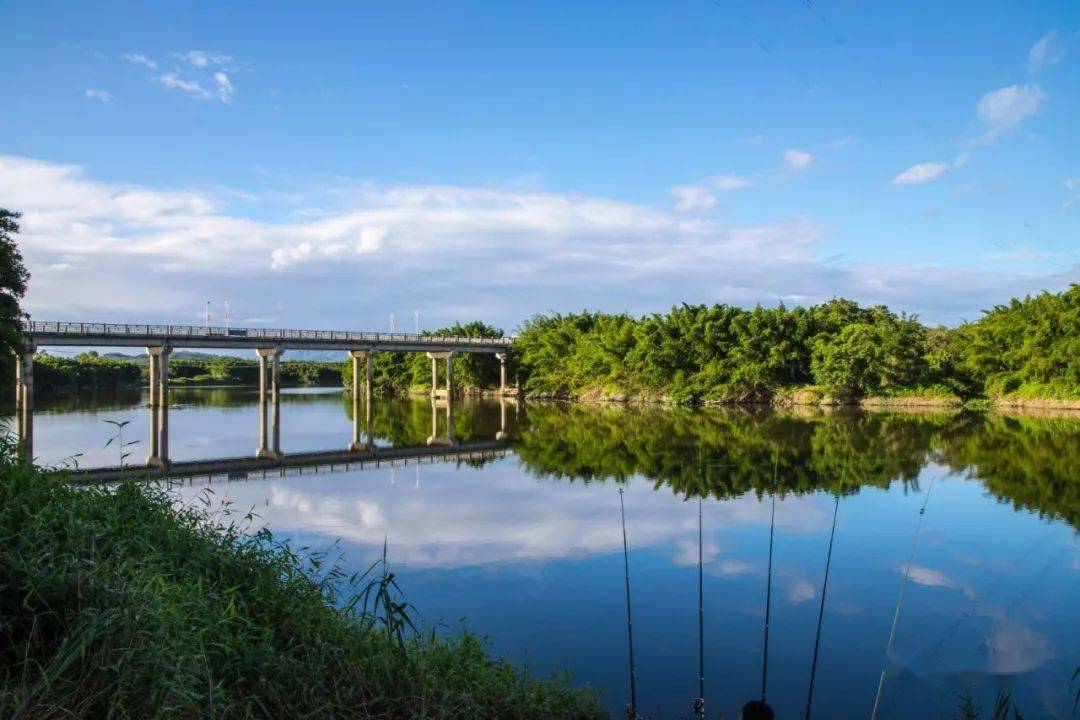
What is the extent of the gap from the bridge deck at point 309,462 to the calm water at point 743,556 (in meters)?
1.35

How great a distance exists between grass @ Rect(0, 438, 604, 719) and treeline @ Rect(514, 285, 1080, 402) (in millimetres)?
55213

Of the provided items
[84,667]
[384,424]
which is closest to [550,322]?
[384,424]

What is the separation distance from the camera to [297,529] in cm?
1642

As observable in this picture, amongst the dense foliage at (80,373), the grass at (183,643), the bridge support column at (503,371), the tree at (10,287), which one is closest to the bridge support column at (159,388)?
the tree at (10,287)

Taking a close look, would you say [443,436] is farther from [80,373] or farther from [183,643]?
[80,373]

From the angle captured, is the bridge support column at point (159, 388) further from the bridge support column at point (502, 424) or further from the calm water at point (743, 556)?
the bridge support column at point (502, 424)

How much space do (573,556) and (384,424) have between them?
36.9 m

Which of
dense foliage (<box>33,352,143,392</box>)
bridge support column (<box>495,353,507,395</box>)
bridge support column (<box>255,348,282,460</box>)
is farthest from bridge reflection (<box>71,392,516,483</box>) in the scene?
dense foliage (<box>33,352,143,392</box>)

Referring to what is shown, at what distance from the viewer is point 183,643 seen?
5.49m

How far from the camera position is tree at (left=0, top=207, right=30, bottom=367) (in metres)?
27.8

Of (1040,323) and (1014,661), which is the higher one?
(1040,323)

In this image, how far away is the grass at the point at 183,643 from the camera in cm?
502

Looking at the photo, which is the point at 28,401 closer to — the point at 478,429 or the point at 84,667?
the point at 478,429

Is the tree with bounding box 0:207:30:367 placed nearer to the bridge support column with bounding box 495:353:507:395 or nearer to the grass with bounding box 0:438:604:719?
the grass with bounding box 0:438:604:719
